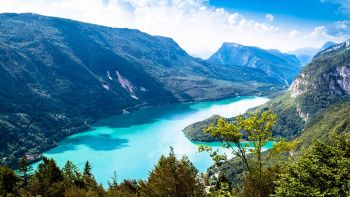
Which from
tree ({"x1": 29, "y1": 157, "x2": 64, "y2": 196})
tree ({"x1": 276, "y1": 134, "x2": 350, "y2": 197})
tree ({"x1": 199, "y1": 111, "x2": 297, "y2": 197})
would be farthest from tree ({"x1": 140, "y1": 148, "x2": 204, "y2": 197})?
tree ({"x1": 29, "y1": 157, "x2": 64, "y2": 196})

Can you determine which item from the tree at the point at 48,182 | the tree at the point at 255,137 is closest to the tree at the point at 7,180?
the tree at the point at 48,182

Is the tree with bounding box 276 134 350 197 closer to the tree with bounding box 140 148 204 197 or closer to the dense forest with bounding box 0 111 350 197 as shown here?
the dense forest with bounding box 0 111 350 197

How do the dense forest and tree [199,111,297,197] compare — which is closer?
the dense forest

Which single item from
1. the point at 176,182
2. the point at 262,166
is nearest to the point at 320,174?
the point at 262,166

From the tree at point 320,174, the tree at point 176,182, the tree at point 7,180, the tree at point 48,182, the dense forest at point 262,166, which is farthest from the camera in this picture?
the tree at point 7,180

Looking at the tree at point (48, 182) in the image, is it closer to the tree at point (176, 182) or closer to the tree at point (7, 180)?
the tree at point (7, 180)

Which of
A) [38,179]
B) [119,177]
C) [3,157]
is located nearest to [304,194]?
[38,179]

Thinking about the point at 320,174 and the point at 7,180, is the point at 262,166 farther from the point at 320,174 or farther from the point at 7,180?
the point at 7,180

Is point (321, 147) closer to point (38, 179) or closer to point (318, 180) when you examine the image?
point (318, 180)
